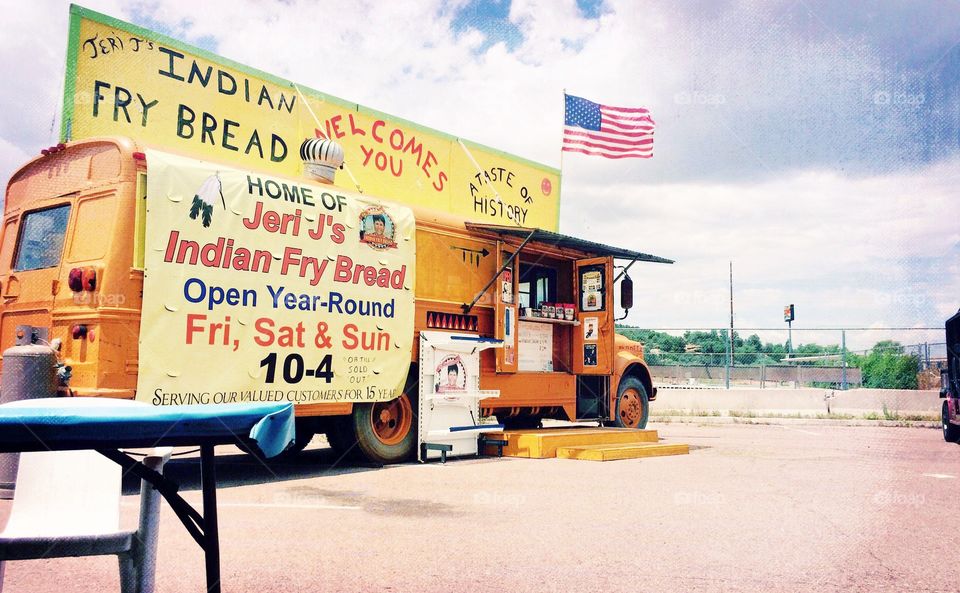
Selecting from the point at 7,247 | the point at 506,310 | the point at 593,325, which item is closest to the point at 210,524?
the point at 7,247

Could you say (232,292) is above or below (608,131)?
below

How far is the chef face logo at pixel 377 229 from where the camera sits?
9.10 meters

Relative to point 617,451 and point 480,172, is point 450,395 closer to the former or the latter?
point 617,451

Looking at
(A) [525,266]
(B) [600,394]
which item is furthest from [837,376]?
(A) [525,266]

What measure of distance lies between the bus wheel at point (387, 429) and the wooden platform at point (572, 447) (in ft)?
4.48

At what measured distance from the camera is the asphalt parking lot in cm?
426

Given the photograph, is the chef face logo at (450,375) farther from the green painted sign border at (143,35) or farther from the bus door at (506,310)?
the green painted sign border at (143,35)

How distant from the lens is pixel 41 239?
7980mm

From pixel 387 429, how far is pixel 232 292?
2828 mm

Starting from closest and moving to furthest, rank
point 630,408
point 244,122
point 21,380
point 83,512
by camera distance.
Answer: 1. point 83,512
2. point 21,380
3. point 244,122
4. point 630,408

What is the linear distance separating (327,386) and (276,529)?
10.6 feet

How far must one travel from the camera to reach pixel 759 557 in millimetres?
4781

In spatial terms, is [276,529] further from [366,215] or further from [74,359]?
[366,215]

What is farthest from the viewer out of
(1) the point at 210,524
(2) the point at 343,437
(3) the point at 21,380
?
(2) the point at 343,437
